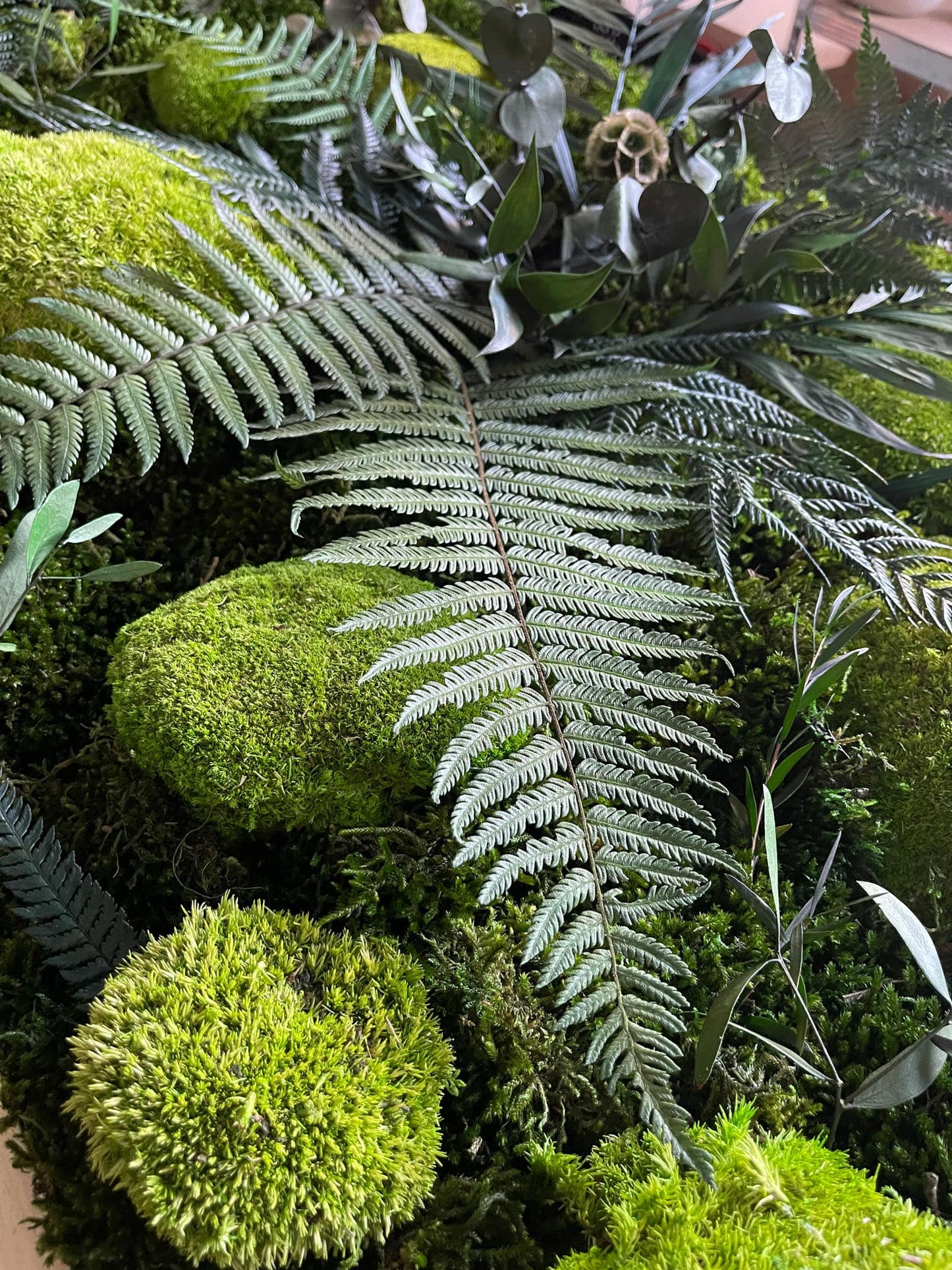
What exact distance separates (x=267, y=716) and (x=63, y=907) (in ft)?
1.13

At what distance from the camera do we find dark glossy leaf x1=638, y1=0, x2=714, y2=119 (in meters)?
1.80

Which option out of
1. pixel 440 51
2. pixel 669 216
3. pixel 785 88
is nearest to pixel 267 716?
pixel 669 216

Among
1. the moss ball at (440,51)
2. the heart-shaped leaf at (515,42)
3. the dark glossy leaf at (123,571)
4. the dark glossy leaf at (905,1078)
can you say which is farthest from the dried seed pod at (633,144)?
the dark glossy leaf at (905,1078)

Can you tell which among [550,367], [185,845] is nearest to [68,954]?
[185,845]

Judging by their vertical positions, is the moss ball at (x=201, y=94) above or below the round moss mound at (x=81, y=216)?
above

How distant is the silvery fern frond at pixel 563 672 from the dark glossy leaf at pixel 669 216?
0.27 metres

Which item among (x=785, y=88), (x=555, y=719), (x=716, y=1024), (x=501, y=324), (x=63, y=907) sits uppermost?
(x=785, y=88)

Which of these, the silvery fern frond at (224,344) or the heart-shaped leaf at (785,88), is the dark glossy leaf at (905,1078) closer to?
the silvery fern frond at (224,344)

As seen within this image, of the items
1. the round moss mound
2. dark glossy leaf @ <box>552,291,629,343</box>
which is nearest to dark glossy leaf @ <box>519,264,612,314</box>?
dark glossy leaf @ <box>552,291,629,343</box>

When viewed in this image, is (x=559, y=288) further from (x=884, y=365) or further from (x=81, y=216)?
(x=81, y=216)

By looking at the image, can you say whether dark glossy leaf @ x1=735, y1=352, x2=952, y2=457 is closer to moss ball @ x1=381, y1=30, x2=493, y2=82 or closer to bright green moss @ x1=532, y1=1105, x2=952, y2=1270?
bright green moss @ x1=532, y1=1105, x2=952, y2=1270

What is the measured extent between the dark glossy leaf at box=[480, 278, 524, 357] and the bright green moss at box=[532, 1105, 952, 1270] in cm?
122

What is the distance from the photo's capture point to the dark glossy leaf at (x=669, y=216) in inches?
61.1

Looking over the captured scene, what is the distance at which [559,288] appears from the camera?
61.4 inches
